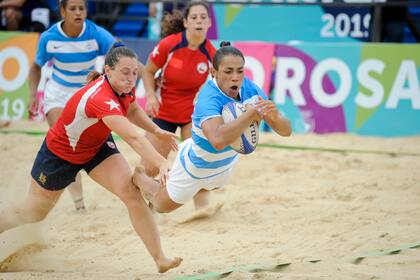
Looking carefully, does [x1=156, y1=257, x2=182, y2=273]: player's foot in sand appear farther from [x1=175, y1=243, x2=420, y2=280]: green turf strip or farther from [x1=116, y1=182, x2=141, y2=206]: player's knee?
[x1=116, y1=182, x2=141, y2=206]: player's knee

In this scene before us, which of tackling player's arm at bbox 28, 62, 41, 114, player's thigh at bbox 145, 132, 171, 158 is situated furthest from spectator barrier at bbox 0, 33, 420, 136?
player's thigh at bbox 145, 132, 171, 158

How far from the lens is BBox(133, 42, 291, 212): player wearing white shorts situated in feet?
16.1

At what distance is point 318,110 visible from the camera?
34.4 feet

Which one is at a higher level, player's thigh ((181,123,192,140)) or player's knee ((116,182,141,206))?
player's thigh ((181,123,192,140))

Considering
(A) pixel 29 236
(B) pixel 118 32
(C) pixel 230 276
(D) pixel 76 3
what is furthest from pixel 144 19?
(C) pixel 230 276

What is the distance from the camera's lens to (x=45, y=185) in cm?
545

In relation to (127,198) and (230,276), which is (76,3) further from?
(230,276)

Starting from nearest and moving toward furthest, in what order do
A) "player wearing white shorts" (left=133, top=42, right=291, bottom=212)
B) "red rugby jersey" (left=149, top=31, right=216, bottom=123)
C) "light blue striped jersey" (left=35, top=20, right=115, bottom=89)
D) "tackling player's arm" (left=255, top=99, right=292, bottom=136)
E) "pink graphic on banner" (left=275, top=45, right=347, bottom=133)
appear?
1. "tackling player's arm" (left=255, top=99, right=292, bottom=136)
2. "player wearing white shorts" (left=133, top=42, right=291, bottom=212)
3. "red rugby jersey" (left=149, top=31, right=216, bottom=123)
4. "light blue striped jersey" (left=35, top=20, right=115, bottom=89)
5. "pink graphic on banner" (left=275, top=45, right=347, bottom=133)

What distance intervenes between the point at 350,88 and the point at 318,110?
52 centimetres

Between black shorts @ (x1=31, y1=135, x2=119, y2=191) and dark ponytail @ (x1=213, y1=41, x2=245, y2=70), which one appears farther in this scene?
black shorts @ (x1=31, y1=135, x2=119, y2=191)

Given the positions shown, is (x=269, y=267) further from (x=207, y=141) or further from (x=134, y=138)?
(x=134, y=138)

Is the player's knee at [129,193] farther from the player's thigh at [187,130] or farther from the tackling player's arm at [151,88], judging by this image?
the player's thigh at [187,130]

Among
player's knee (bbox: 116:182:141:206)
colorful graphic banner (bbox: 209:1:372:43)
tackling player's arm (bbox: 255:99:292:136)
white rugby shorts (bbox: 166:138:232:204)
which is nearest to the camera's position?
tackling player's arm (bbox: 255:99:292:136)

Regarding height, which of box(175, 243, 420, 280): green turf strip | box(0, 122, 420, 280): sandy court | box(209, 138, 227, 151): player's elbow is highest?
box(209, 138, 227, 151): player's elbow
